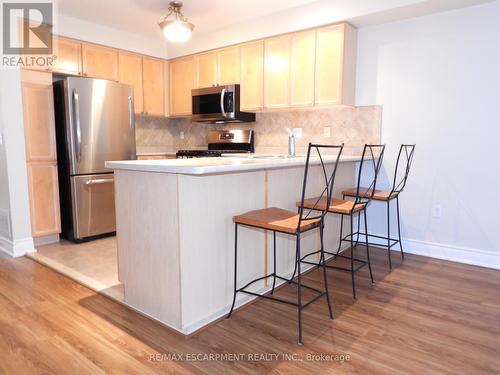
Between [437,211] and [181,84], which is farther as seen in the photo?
[181,84]

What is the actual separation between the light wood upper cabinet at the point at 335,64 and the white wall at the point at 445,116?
17cm

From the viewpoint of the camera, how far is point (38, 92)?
136 inches

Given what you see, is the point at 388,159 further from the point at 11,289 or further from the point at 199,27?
the point at 11,289

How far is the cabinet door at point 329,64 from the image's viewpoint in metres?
3.37

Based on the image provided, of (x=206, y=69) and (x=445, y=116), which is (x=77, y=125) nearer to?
(x=206, y=69)

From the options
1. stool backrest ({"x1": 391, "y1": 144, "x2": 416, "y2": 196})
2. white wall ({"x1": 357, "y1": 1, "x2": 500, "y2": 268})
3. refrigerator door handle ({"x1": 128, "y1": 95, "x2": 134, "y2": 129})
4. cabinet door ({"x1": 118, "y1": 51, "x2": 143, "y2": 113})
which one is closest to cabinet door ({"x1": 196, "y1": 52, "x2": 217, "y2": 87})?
cabinet door ({"x1": 118, "y1": 51, "x2": 143, "y2": 113})

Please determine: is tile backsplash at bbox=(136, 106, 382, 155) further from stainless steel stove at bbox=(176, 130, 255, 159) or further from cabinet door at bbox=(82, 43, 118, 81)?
cabinet door at bbox=(82, 43, 118, 81)

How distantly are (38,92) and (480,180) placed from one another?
4207 millimetres

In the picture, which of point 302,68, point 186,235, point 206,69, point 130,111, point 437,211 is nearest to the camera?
point 186,235

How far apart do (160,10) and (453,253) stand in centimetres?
375

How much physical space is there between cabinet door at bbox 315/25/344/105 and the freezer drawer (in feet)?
8.04

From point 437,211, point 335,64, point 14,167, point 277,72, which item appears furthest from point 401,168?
point 14,167

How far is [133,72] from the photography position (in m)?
4.54

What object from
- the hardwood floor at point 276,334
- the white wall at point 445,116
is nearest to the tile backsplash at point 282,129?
the white wall at point 445,116
